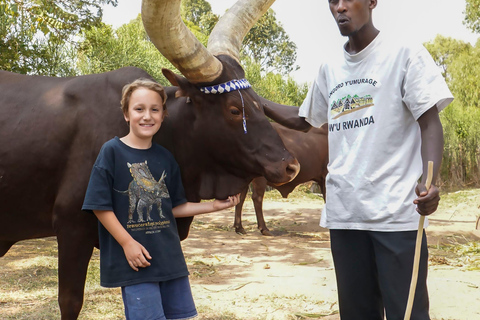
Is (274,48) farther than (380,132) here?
Yes

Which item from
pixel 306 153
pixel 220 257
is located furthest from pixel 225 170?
pixel 306 153

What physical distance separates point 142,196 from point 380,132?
1.11 meters

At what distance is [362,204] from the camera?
84.7 inches

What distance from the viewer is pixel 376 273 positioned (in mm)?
2270

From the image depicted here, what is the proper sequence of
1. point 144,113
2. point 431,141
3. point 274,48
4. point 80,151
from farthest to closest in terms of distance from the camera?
1. point 274,48
2. point 80,151
3. point 144,113
4. point 431,141

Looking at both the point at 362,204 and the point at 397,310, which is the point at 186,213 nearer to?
the point at 362,204

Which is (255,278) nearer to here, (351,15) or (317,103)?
(317,103)

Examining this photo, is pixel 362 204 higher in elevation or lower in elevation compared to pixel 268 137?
lower

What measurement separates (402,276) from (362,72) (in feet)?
2.92

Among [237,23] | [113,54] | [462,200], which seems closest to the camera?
[237,23]

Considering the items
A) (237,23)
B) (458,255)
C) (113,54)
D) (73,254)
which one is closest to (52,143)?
(73,254)

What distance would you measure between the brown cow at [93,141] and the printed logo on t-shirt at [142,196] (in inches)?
19.2

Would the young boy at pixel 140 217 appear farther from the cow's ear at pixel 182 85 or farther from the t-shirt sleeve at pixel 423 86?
the t-shirt sleeve at pixel 423 86

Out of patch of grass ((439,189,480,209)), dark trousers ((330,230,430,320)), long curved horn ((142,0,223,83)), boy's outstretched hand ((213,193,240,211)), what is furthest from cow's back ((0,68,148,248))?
patch of grass ((439,189,480,209))
